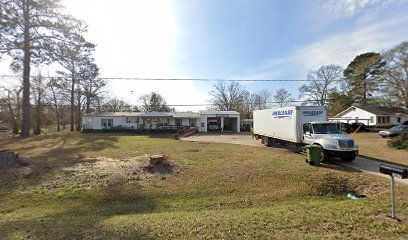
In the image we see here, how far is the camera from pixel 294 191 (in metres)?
8.03

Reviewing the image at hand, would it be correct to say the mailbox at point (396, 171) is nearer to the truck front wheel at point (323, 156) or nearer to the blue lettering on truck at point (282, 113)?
the truck front wheel at point (323, 156)

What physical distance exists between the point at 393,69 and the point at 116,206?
38.2m

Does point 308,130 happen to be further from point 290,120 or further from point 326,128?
point 290,120

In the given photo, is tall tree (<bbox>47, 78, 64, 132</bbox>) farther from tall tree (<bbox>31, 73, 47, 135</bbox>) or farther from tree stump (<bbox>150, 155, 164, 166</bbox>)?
tree stump (<bbox>150, 155, 164, 166</bbox>)

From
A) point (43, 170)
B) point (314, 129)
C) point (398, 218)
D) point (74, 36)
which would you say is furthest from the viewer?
point (74, 36)

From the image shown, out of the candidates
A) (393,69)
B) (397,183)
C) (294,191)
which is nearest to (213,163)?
(294,191)

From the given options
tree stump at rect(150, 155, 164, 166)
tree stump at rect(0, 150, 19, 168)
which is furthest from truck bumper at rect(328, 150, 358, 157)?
tree stump at rect(0, 150, 19, 168)

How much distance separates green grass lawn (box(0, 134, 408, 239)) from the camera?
13.9 feet

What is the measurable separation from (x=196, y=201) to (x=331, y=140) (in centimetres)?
804

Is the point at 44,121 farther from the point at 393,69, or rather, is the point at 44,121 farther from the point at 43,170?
the point at 393,69

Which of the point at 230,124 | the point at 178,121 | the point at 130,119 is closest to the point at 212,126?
the point at 230,124

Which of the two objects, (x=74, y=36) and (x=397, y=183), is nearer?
(x=397, y=183)

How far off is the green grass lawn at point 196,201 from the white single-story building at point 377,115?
37.1m

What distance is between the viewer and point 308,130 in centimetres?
1341
